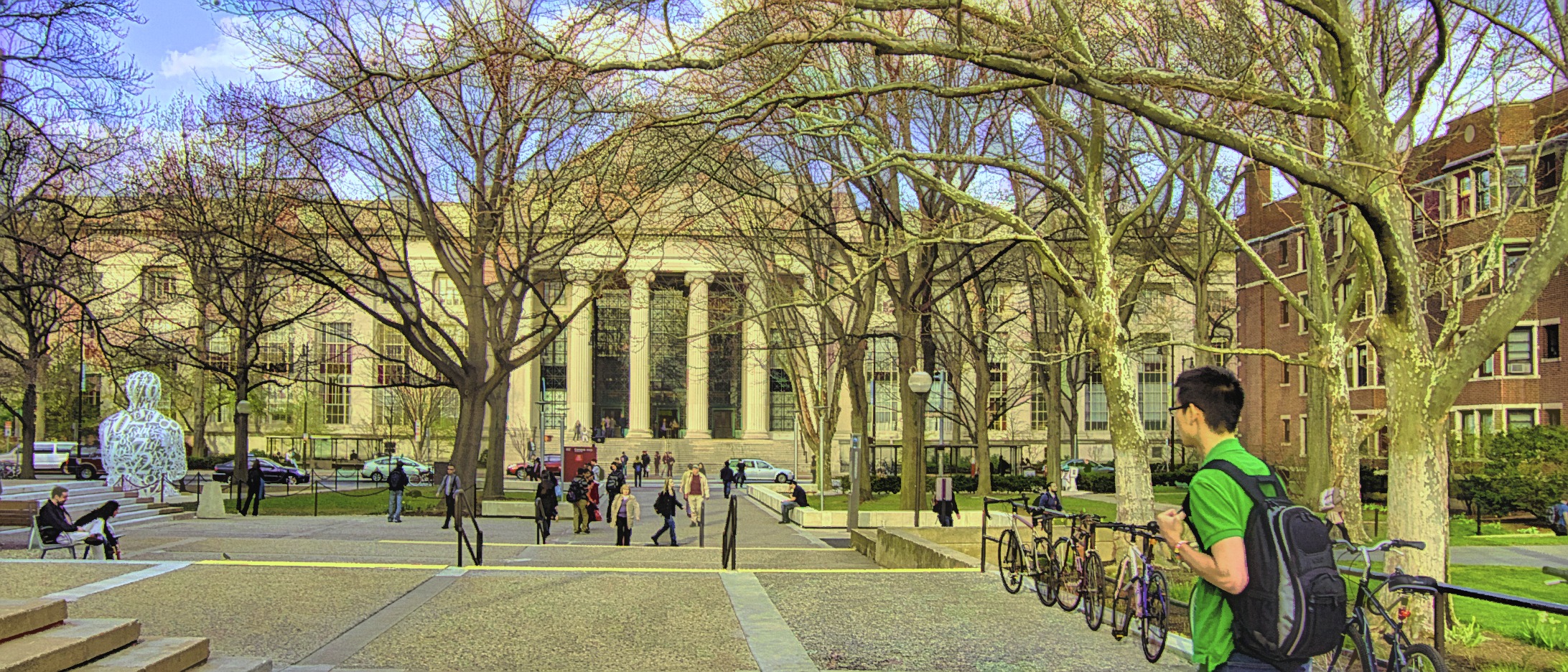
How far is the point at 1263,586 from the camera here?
4312mm

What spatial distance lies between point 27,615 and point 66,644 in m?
0.38

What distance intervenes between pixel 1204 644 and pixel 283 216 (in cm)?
3439

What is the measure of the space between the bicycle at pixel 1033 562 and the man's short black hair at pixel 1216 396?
7952 mm

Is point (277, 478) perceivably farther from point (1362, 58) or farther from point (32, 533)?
point (1362, 58)

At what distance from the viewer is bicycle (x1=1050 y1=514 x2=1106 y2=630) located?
11133mm

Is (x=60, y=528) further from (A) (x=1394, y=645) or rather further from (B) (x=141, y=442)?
(A) (x=1394, y=645)

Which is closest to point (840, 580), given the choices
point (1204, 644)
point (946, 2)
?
point (946, 2)

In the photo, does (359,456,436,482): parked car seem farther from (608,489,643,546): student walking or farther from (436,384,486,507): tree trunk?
(608,489,643,546): student walking

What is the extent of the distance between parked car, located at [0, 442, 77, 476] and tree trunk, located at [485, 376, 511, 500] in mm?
30561

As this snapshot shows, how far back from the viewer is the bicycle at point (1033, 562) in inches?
491

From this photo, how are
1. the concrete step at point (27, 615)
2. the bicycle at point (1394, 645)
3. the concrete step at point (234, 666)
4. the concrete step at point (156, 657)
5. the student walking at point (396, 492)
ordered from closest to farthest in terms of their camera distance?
the bicycle at point (1394, 645)
the concrete step at point (27, 615)
the concrete step at point (156, 657)
the concrete step at point (234, 666)
the student walking at point (396, 492)

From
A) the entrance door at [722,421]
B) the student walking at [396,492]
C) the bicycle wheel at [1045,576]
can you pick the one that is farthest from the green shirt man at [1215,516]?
the entrance door at [722,421]

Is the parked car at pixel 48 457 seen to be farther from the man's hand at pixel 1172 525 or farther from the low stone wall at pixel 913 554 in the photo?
the man's hand at pixel 1172 525

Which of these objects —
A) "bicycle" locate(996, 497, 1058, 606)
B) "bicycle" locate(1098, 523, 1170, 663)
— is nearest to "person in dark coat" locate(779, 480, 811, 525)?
"bicycle" locate(996, 497, 1058, 606)
